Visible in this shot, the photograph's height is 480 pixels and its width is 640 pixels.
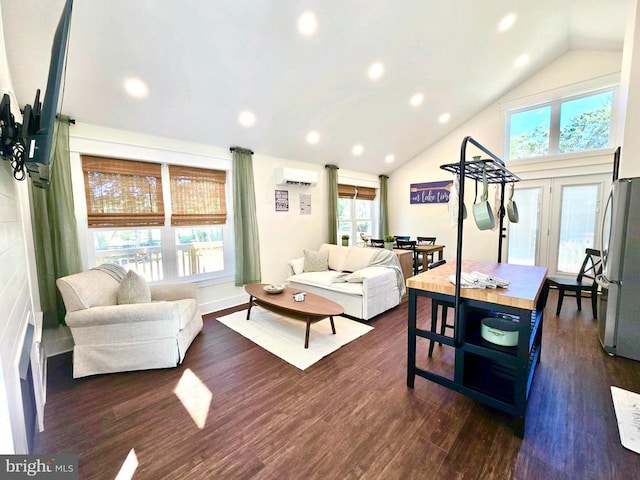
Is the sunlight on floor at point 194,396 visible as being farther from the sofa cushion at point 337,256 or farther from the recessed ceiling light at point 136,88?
the recessed ceiling light at point 136,88

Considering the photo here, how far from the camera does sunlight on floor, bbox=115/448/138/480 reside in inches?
57.1

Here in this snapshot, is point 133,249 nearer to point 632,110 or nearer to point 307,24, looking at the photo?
point 307,24

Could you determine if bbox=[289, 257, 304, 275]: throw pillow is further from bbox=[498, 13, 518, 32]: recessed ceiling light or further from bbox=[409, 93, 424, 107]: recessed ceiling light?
bbox=[498, 13, 518, 32]: recessed ceiling light

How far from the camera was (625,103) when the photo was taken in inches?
102

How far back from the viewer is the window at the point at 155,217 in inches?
122

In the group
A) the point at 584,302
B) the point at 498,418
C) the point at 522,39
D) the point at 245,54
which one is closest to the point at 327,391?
the point at 498,418

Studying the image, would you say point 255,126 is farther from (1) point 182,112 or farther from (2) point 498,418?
(2) point 498,418

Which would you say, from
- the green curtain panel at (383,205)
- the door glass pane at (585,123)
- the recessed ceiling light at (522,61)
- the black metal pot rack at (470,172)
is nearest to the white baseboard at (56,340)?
the black metal pot rack at (470,172)

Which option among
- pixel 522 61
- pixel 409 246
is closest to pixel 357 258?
pixel 409 246

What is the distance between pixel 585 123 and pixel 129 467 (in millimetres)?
7078

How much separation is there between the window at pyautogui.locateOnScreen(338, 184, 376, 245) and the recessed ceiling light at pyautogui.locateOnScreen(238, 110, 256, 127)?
8.08 ft

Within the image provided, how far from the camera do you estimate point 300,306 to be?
291cm

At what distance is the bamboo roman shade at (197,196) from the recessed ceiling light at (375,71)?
2454 mm

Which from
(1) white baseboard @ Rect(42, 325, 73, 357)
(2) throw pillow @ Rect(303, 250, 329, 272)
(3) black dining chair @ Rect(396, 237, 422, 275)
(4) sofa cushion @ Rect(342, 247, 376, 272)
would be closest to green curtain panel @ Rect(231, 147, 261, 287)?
(2) throw pillow @ Rect(303, 250, 329, 272)
